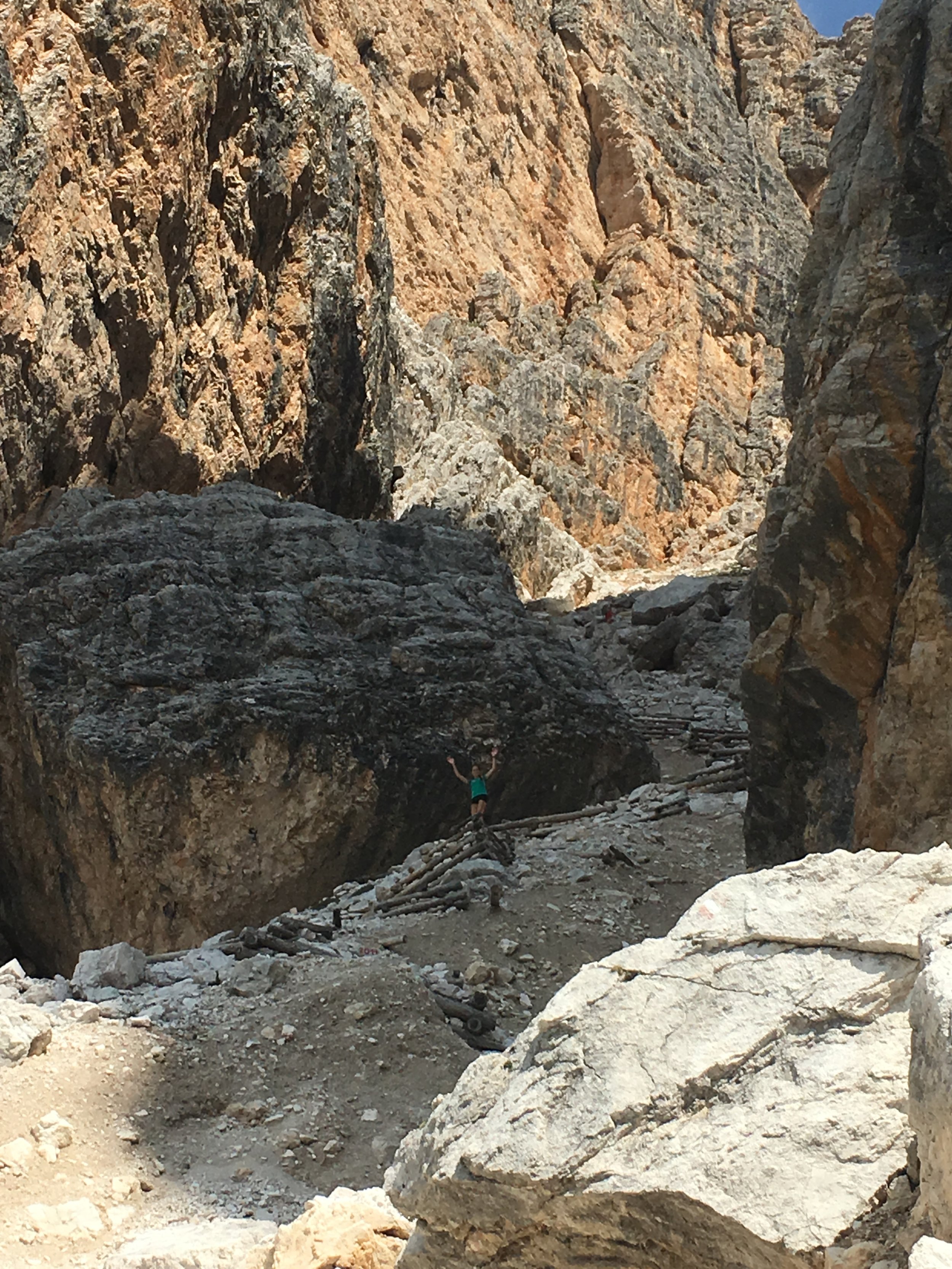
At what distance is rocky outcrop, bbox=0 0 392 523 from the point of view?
Answer: 17.6 metres

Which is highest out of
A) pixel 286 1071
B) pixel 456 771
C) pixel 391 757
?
pixel 391 757

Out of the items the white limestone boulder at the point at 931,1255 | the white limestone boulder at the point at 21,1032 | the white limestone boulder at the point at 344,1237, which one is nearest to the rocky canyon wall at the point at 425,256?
A: the white limestone boulder at the point at 21,1032

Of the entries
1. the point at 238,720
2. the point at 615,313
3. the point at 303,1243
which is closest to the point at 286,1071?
the point at 303,1243

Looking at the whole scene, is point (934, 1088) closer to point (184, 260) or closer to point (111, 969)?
point (111, 969)

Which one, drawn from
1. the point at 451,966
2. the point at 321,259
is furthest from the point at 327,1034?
the point at 321,259

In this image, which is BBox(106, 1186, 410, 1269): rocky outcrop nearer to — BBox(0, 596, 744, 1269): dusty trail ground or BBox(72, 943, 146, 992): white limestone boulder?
BBox(0, 596, 744, 1269): dusty trail ground

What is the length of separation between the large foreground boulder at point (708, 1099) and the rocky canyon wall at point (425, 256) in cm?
1624

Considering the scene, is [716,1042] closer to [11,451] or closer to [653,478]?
[11,451]

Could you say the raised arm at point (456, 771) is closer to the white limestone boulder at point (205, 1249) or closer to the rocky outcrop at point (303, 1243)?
the white limestone boulder at point (205, 1249)

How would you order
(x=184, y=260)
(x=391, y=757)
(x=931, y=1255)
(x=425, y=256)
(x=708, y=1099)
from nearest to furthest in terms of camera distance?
(x=931, y=1255) → (x=708, y=1099) → (x=391, y=757) → (x=184, y=260) → (x=425, y=256)

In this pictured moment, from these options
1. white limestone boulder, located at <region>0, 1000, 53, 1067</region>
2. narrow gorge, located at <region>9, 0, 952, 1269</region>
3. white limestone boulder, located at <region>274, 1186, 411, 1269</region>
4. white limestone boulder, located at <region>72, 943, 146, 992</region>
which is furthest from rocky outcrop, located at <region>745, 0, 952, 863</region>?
white limestone boulder, located at <region>0, 1000, 53, 1067</region>

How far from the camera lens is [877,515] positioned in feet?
21.1

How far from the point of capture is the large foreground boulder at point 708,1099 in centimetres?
238

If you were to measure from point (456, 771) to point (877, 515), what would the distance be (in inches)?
212
